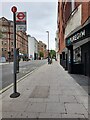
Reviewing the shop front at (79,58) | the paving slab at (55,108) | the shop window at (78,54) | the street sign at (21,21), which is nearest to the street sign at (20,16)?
the street sign at (21,21)

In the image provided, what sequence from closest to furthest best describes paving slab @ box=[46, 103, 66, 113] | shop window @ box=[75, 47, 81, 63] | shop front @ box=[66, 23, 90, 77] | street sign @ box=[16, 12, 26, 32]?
paving slab @ box=[46, 103, 66, 113] < street sign @ box=[16, 12, 26, 32] < shop front @ box=[66, 23, 90, 77] < shop window @ box=[75, 47, 81, 63]

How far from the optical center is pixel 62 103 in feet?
23.1

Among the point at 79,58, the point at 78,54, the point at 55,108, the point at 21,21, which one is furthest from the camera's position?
the point at 78,54

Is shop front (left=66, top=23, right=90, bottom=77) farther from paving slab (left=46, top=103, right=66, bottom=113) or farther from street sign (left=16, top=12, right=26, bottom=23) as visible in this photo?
paving slab (left=46, top=103, right=66, bottom=113)

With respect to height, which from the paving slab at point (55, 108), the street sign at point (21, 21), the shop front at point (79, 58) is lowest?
the paving slab at point (55, 108)

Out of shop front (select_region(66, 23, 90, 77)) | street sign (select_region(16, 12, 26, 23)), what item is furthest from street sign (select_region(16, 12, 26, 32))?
shop front (select_region(66, 23, 90, 77))

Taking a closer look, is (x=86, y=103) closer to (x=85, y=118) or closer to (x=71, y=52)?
(x=85, y=118)

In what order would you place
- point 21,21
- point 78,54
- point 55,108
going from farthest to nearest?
point 78,54 → point 21,21 → point 55,108

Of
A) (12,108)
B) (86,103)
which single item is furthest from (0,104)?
(86,103)

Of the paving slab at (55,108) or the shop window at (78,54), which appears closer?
the paving slab at (55,108)

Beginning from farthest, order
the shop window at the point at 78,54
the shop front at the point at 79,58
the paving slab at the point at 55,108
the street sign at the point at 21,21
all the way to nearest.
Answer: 1. the shop window at the point at 78,54
2. the shop front at the point at 79,58
3. the street sign at the point at 21,21
4. the paving slab at the point at 55,108

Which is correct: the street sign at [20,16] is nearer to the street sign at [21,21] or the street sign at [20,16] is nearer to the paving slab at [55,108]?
the street sign at [21,21]

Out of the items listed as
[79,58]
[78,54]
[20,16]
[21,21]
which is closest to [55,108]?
[21,21]

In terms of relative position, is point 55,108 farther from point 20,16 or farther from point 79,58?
point 79,58
